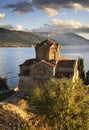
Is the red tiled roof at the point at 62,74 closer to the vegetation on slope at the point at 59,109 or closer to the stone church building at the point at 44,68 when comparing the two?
the stone church building at the point at 44,68

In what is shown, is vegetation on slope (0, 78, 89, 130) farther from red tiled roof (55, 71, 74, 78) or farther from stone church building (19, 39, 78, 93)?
stone church building (19, 39, 78, 93)

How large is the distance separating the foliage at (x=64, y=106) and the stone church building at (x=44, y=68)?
24.4 metres

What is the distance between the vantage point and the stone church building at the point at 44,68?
2356 inches

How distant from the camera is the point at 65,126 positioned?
31703 millimetres

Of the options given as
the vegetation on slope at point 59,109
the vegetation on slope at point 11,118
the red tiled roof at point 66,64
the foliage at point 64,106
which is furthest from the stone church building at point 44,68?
the foliage at point 64,106

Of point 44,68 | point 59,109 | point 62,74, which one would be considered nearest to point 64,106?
point 59,109

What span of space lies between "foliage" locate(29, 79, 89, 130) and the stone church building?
24.4 m

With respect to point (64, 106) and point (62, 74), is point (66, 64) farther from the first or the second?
point (64, 106)

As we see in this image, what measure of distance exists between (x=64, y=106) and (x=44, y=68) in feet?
91.8

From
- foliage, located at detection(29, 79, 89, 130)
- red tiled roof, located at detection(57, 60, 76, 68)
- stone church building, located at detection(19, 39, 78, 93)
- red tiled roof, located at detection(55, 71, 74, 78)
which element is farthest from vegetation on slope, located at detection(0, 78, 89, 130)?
red tiled roof, located at detection(57, 60, 76, 68)

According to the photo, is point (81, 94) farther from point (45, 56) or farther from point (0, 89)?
point (0, 89)

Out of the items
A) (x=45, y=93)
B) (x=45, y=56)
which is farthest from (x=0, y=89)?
(x=45, y=93)

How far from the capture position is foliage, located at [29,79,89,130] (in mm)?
31688

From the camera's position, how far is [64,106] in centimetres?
3222
